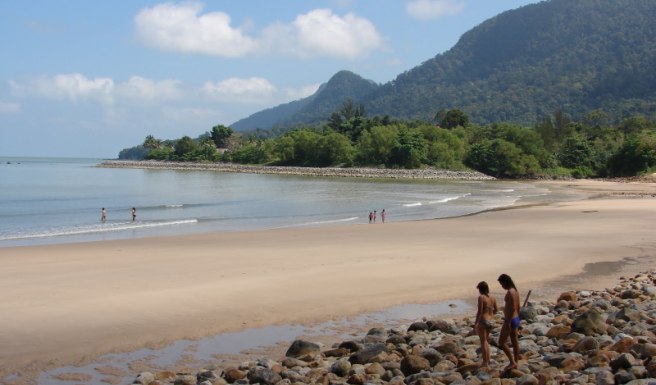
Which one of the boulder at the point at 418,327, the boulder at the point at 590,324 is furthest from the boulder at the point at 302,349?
the boulder at the point at 590,324

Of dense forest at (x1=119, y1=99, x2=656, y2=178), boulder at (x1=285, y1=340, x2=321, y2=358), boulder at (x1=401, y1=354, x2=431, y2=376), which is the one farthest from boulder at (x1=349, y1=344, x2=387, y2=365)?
dense forest at (x1=119, y1=99, x2=656, y2=178)

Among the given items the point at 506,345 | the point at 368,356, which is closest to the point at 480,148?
the point at 368,356

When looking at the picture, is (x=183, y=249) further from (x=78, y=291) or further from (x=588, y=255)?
(x=588, y=255)

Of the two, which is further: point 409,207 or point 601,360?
point 409,207

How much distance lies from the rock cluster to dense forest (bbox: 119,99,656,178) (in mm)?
93218

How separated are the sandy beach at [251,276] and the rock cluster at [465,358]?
2540mm

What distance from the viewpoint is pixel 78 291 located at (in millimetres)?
14992

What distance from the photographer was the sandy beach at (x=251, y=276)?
11.8 metres

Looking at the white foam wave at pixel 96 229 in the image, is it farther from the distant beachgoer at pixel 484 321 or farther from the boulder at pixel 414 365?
the distant beachgoer at pixel 484 321

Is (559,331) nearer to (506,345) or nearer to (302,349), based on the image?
Result: (506,345)

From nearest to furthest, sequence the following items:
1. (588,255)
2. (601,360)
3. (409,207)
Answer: (601,360) → (588,255) → (409,207)

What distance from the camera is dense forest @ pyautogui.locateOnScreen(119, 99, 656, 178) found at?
105 m

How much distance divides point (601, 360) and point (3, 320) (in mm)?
10790

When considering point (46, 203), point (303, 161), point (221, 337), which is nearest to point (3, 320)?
point (221, 337)
